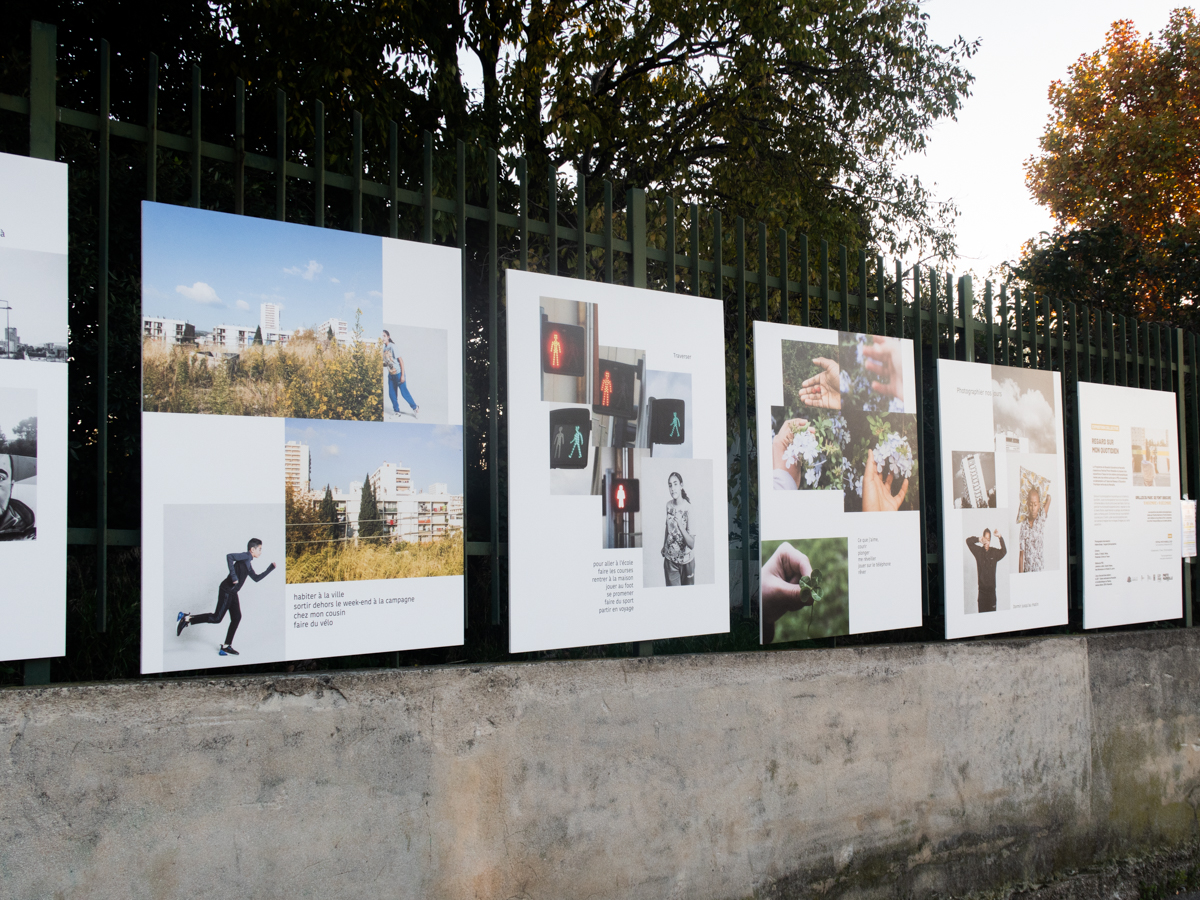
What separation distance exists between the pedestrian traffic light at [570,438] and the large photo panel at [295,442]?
417 mm

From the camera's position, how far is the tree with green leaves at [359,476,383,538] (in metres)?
3.32

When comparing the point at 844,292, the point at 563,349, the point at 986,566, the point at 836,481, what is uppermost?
the point at 844,292

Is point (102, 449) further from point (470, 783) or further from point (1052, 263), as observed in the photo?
point (1052, 263)

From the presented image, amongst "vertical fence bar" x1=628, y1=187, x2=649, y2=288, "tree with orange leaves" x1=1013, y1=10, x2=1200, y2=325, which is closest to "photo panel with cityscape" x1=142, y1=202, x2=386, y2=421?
"vertical fence bar" x1=628, y1=187, x2=649, y2=288

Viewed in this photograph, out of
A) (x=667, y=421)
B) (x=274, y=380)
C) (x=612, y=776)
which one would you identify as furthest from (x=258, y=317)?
(x=612, y=776)

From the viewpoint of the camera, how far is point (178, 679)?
9.99ft

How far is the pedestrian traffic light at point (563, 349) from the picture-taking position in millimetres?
3766

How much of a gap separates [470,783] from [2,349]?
7.16 feet

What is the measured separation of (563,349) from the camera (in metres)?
3.81

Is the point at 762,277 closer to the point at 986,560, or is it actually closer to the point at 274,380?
the point at 986,560

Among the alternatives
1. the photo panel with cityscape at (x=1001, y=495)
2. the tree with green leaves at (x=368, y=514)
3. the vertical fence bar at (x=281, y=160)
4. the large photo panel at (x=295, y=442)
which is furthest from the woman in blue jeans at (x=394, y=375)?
the photo panel with cityscape at (x=1001, y=495)

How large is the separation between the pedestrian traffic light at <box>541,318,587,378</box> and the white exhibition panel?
12.2ft

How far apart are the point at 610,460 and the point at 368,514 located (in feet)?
3.52

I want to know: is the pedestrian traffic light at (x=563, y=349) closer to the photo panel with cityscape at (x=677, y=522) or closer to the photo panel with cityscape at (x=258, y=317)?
the photo panel with cityscape at (x=677, y=522)
